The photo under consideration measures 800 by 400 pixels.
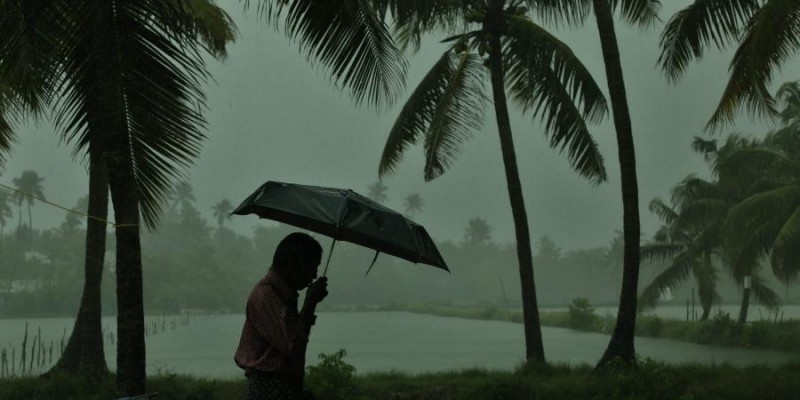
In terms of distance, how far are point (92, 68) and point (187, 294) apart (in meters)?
58.5

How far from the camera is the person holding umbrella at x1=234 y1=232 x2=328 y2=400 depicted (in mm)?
3486

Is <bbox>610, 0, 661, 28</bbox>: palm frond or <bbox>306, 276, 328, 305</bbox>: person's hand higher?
<bbox>610, 0, 661, 28</bbox>: palm frond

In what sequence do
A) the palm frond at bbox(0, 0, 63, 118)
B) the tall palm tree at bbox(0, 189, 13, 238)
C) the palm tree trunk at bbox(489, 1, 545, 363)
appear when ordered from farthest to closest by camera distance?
the tall palm tree at bbox(0, 189, 13, 238), the palm tree trunk at bbox(489, 1, 545, 363), the palm frond at bbox(0, 0, 63, 118)

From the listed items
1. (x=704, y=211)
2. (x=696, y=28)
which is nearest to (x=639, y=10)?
(x=696, y=28)

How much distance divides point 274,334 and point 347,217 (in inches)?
37.6

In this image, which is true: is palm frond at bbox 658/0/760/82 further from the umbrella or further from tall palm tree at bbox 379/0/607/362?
the umbrella

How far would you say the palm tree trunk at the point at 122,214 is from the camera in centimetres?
525

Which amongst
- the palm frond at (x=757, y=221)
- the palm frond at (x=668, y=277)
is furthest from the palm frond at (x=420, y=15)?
the palm frond at (x=668, y=277)

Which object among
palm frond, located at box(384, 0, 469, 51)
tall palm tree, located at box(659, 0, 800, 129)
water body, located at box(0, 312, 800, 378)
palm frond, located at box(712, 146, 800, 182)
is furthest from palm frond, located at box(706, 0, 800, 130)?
palm frond, located at box(712, 146, 800, 182)

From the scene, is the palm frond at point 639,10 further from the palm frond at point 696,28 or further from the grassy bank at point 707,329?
the grassy bank at point 707,329

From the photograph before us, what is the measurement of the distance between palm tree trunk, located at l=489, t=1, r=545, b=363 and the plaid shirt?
9309 millimetres

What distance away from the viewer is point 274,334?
3477 mm

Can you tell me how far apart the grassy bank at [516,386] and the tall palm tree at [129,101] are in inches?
169

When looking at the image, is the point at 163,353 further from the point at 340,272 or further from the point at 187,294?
the point at 340,272
